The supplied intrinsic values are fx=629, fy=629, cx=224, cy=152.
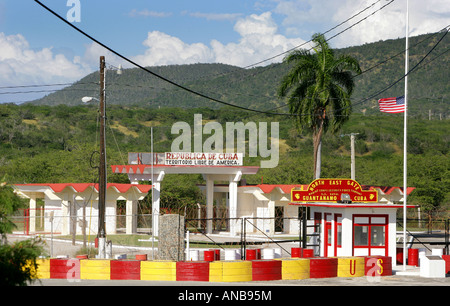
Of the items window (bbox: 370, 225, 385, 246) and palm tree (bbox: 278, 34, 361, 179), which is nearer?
window (bbox: 370, 225, 385, 246)

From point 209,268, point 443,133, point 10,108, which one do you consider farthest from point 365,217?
point 10,108

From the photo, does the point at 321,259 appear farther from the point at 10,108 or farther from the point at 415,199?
the point at 10,108

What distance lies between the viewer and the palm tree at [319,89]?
42250 mm

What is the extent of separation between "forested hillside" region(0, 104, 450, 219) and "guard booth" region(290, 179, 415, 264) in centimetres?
1361

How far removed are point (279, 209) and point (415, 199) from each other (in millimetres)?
18641

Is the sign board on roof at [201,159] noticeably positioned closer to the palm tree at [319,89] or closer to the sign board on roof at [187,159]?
the sign board on roof at [187,159]

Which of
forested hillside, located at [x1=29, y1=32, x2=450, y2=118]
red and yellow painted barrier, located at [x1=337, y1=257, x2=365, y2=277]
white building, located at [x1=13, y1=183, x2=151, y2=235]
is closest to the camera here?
red and yellow painted barrier, located at [x1=337, y1=257, x2=365, y2=277]

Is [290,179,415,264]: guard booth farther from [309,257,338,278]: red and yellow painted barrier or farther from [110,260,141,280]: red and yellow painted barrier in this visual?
[110,260,141,280]: red and yellow painted barrier

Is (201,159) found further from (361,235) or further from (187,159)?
(361,235)

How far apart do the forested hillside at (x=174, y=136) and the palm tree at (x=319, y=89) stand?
548 centimetres

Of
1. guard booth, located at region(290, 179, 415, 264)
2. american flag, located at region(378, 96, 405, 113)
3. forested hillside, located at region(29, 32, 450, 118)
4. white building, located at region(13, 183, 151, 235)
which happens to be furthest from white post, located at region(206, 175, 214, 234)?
forested hillside, located at region(29, 32, 450, 118)

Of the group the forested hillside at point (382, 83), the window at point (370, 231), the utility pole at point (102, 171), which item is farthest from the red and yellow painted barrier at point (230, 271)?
the forested hillside at point (382, 83)

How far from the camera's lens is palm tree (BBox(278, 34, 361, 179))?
4225 centimetres
